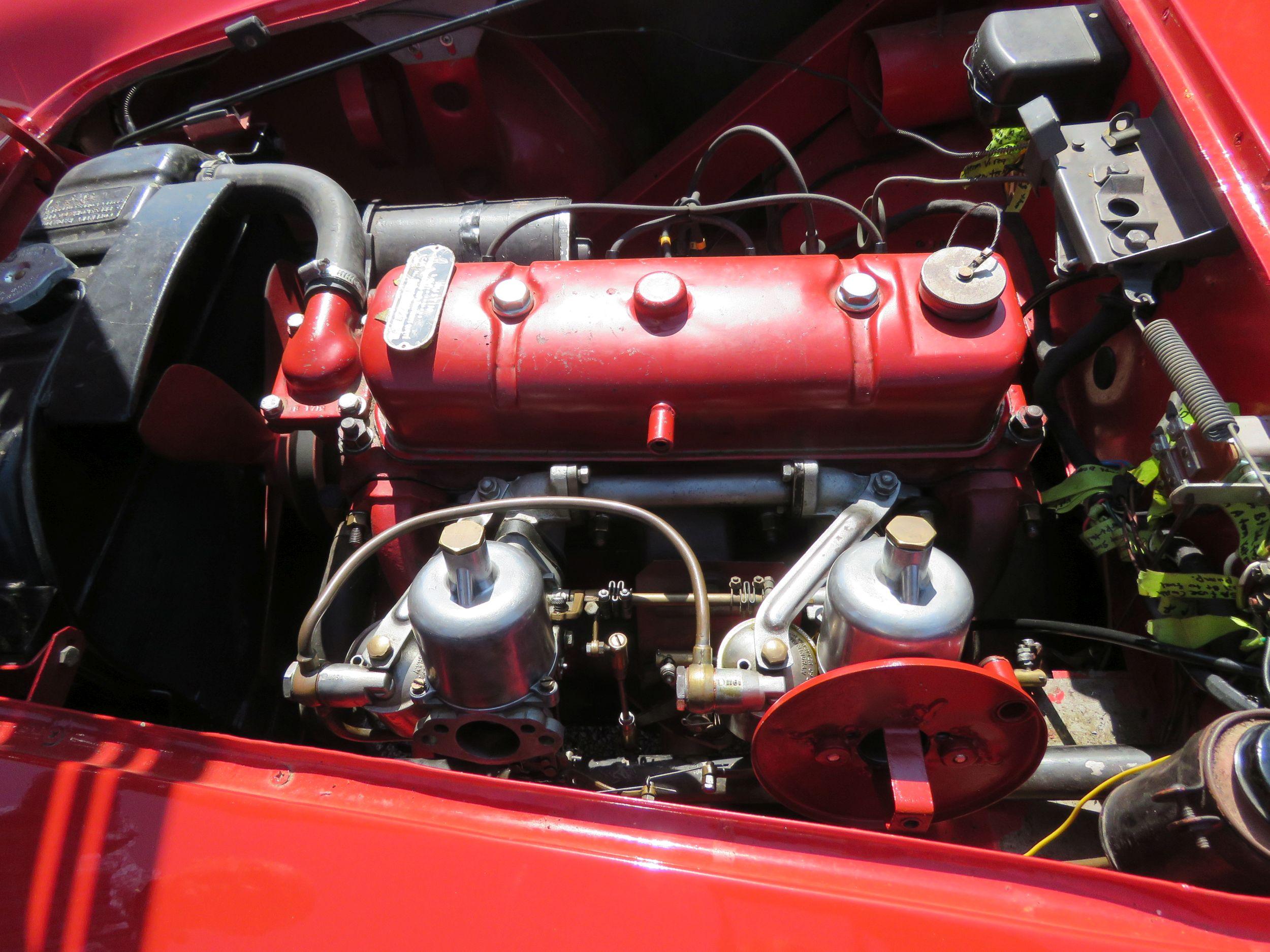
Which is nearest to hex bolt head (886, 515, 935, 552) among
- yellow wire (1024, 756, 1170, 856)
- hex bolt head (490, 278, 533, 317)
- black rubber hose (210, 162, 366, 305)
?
yellow wire (1024, 756, 1170, 856)

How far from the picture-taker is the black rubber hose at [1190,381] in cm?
93

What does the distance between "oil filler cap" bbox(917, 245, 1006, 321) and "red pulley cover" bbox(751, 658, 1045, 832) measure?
0.49m

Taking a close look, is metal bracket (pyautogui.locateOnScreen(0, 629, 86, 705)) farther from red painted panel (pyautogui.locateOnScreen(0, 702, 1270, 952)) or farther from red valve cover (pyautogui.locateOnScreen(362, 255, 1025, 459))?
red valve cover (pyautogui.locateOnScreen(362, 255, 1025, 459))

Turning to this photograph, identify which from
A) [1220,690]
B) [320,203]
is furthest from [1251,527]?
[320,203]

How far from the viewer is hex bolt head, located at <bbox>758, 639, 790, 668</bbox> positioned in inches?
38.9

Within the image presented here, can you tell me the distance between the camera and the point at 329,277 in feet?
4.33

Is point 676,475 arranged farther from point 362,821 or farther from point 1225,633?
point 1225,633

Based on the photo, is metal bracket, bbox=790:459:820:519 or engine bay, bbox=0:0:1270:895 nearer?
engine bay, bbox=0:0:1270:895

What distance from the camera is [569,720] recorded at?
4.58ft

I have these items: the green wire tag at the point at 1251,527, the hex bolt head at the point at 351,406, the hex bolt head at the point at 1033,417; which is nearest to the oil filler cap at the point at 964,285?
the hex bolt head at the point at 1033,417

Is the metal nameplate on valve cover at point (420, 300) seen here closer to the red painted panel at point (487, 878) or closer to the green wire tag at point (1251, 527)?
the red painted panel at point (487, 878)

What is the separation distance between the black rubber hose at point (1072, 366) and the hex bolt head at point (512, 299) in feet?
2.93

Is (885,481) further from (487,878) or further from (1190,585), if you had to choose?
(487,878)

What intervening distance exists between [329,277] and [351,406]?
10.4 inches
